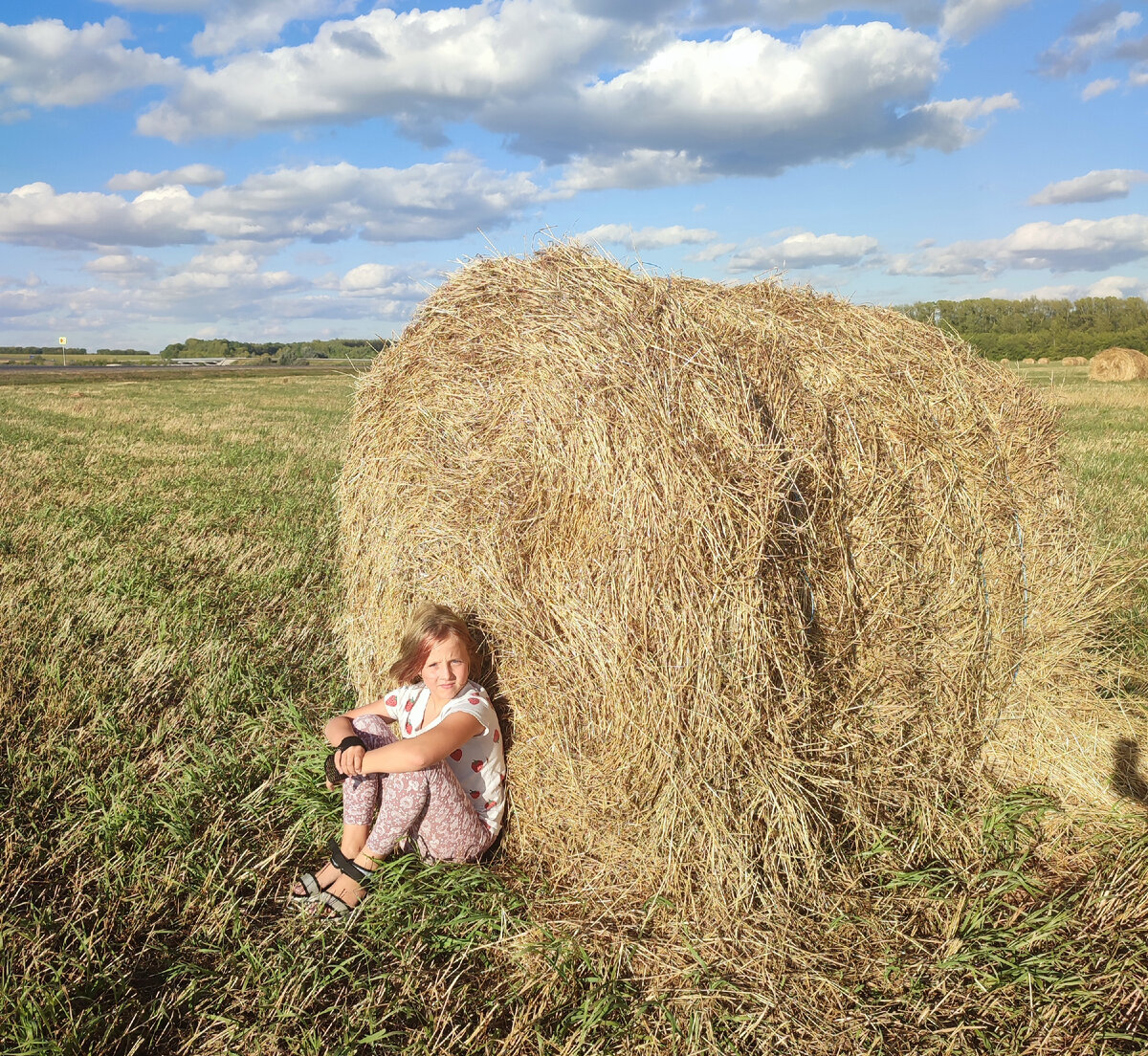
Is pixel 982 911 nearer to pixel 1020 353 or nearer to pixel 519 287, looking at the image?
pixel 519 287

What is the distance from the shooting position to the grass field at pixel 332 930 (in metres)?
2.81

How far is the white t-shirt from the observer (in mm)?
3500

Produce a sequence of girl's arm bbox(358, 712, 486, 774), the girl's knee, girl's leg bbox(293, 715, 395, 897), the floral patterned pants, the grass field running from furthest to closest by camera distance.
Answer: the girl's knee < girl's leg bbox(293, 715, 395, 897) < the floral patterned pants < girl's arm bbox(358, 712, 486, 774) < the grass field

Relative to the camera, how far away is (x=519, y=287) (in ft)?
13.5

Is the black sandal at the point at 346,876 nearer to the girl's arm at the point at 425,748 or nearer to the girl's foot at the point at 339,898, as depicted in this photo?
the girl's foot at the point at 339,898

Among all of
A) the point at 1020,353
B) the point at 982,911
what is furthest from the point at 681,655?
the point at 1020,353

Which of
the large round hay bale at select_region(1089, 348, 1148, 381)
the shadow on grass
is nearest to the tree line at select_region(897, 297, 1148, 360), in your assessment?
the large round hay bale at select_region(1089, 348, 1148, 381)

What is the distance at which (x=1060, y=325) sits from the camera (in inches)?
2325

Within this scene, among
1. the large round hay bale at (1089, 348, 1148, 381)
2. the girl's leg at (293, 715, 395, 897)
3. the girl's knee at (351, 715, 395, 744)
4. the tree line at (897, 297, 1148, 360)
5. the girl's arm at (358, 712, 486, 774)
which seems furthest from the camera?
the tree line at (897, 297, 1148, 360)

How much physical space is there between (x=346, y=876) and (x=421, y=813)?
0.39m

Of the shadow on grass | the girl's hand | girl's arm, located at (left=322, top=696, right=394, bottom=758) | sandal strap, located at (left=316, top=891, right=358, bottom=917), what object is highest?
girl's arm, located at (left=322, top=696, right=394, bottom=758)

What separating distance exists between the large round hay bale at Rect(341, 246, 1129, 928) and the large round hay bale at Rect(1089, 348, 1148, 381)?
100 ft

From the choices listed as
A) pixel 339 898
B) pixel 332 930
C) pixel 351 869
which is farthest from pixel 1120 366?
pixel 332 930

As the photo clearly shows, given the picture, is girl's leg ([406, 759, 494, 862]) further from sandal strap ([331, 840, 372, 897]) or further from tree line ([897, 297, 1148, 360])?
tree line ([897, 297, 1148, 360])
